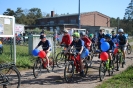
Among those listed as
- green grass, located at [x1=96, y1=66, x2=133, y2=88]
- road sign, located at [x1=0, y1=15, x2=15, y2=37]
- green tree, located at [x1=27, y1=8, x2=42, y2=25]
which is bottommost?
green grass, located at [x1=96, y1=66, x2=133, y2=88]

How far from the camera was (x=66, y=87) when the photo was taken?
6.98m

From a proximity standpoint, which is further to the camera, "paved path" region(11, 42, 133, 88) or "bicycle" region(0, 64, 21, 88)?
"paved path" region(11, 42, 133, 88)

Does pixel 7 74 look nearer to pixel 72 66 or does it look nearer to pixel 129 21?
pixel 72 66

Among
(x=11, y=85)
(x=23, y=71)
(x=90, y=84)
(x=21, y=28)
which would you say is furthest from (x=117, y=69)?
(x=21, y=28)

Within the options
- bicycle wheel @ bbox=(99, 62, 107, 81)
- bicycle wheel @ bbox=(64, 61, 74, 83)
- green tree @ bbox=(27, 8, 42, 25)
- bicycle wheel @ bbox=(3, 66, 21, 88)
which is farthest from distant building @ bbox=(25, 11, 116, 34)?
bicycle wheel @ bbox=(3, 66, 21, 88)

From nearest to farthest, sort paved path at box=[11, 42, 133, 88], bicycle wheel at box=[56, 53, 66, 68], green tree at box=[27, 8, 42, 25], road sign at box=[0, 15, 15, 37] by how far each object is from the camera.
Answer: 1. paved path at box=[11, 42, 133, 88]
2. road sign at box=[0, 15, 15, 37]
3. bicycle wheel at box=[56, 53, 66, 68]
4. green tree at box=[27, 8, 42, 25]

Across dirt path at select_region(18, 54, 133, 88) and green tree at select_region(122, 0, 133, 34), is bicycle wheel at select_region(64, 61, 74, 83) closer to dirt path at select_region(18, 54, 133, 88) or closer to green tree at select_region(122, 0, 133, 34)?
dirt path at select_region(18, 54, 133, 88)

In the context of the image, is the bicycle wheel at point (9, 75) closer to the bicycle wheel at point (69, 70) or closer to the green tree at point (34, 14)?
the bicycle wheel at point (69, 70)

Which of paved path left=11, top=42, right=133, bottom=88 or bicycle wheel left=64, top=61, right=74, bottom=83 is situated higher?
bicycle wheel left=64, top=61, right=74, bottom=83

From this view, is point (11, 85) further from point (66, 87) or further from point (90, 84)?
point (90, 84)

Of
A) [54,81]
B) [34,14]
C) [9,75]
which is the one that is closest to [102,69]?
[54,81]

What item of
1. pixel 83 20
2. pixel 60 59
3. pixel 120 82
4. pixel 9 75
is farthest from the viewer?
pixel 83 20

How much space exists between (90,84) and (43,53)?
243 cm

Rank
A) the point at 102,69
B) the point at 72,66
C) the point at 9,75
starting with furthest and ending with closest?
the point at 102,69
the point at 72,66
the point at 9,75
